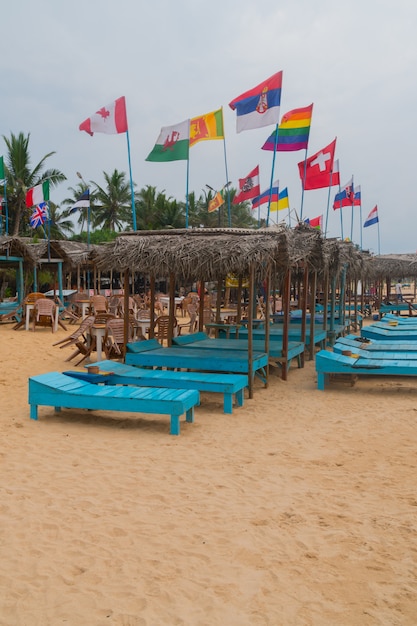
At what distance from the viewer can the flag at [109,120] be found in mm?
9633

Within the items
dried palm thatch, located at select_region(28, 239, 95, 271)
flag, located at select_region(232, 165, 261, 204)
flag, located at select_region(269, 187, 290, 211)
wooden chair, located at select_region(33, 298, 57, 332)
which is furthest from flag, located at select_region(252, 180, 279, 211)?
wooden chair, located at select_region(33, 298, 57, 332)

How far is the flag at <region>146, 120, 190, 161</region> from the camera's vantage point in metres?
9.75

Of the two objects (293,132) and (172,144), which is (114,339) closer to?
(172,144)

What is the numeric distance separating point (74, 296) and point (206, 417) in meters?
15.6

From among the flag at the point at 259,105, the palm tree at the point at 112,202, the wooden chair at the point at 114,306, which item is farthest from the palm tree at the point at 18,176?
the flag at the point at 259,105

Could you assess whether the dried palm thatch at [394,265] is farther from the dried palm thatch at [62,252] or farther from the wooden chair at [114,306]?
the dried palm thatch at [62,252]

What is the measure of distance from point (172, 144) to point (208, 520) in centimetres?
751

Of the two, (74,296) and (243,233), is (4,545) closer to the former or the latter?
(243,233)

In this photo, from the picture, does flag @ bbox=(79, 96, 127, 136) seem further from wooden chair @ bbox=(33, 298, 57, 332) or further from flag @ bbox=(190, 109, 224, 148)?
wooden chair @ bbox=(33, 298, 57, 332)

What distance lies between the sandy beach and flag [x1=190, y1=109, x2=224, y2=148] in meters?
5.93

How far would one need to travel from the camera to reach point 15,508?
12.9 ft

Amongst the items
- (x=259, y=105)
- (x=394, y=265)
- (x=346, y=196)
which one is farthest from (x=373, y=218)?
(x=259, y=105)

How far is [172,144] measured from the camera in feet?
32.3

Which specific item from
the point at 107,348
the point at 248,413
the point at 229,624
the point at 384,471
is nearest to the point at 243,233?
the point at 248,413
